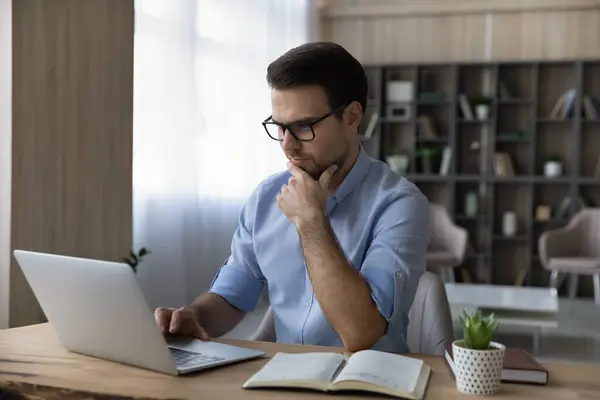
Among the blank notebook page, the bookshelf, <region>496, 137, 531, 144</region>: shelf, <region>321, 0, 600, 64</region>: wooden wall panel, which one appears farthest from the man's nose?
<region>321, 0, 600, 64</region>: wooden wall panel

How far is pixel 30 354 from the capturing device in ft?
4.77

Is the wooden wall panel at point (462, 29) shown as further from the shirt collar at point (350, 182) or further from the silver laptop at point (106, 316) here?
the silver laptop at point (106, 316)

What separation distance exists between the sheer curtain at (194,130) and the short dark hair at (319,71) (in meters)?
2.80

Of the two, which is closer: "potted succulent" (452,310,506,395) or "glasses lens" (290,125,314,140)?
"potted succulent" (452,310,506,395)

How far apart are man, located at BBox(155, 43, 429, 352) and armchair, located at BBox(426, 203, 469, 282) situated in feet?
15.0

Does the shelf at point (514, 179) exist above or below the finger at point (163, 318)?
above

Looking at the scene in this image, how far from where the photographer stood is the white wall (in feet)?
10.2

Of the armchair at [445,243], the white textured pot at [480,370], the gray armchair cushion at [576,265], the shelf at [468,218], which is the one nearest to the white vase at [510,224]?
the shelf at [468,218]

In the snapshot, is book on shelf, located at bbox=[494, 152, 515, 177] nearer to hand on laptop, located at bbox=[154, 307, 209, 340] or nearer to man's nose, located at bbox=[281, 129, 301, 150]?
man's nose, located at bbox=[281, 129, 301, 150]

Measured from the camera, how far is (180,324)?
1.61m

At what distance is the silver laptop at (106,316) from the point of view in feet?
4.16

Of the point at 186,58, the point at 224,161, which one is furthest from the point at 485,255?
the point at 186,58

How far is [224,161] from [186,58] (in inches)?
36.8

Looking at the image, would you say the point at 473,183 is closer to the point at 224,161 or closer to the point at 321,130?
the point at 224,161
